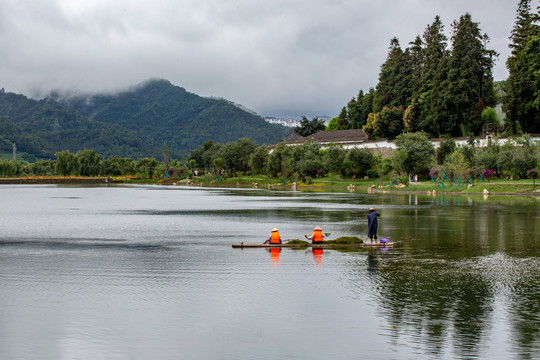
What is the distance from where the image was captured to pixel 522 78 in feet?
276

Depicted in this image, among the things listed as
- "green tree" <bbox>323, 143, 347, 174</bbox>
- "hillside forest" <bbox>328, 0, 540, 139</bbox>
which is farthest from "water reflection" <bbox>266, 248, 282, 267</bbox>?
"green tree" <bbox>323, 143, 347, 174</bbox>

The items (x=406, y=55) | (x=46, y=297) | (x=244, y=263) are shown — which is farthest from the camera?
(x=406, y=55)

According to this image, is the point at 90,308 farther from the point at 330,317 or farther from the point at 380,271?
the point at 380,271

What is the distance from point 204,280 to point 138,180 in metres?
162

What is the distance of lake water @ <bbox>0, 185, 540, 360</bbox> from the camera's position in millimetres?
12781

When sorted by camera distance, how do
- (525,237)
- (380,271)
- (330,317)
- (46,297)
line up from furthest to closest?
(525,237) → (380,271) → (46,297) → (330,317)

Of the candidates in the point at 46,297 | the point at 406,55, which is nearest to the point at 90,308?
the point at 46,297

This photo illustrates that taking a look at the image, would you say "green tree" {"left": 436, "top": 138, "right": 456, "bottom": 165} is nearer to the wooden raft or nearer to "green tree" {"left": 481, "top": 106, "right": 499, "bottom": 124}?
"green tree" {"left": 481, "top": 106, "right": 499, "bottom": 124}

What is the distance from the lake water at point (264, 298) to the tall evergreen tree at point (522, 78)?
5787cm

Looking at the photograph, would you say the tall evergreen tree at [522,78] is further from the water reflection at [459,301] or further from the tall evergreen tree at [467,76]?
the water reflection at [459,301]

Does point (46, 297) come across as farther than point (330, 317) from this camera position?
Yes

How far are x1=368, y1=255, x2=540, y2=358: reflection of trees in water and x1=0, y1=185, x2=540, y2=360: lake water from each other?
0.04m

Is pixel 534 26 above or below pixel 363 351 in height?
above

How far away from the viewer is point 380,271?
21.1 m
